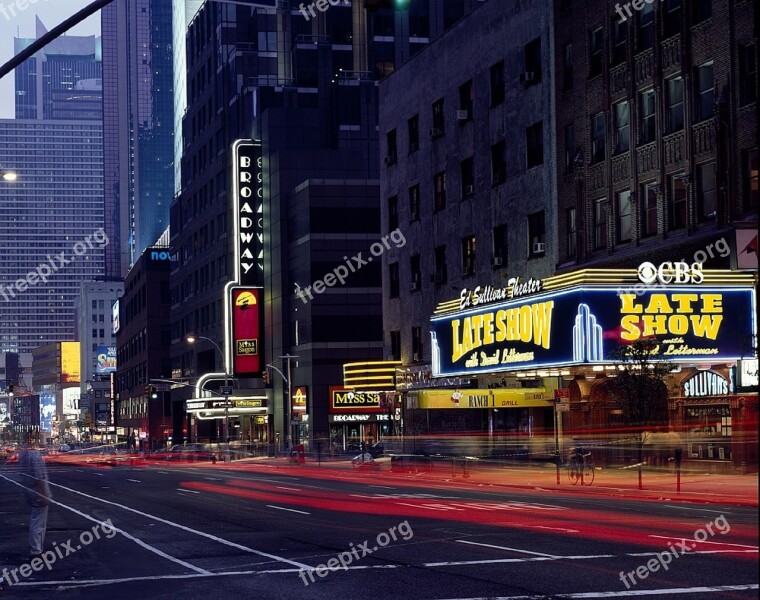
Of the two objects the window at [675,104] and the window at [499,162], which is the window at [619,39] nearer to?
the window at [675,104]

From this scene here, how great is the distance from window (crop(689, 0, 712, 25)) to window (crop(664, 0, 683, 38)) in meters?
0.56

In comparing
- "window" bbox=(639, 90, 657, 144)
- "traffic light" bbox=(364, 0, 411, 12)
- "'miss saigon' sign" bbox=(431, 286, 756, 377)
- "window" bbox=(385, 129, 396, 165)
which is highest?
"window" bbox=(385, 129, 396, 165)

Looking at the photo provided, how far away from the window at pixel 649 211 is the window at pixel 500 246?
11.7m

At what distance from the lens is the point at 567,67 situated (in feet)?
168

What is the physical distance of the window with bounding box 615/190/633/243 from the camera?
152ft

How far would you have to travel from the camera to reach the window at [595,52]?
48.7 m

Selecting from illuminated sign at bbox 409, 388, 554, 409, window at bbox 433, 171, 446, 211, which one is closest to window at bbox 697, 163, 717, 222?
illuminated sign at bbox 409, 388, 554, 409

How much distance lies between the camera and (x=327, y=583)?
17641 mm

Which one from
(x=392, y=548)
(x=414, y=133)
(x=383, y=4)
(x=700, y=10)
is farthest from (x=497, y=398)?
(x=383, y=4)

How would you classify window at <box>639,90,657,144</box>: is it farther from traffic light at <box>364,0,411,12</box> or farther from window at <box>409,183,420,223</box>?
traffic light at <box>364,0,411,12</box>

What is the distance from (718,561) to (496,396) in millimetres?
35032

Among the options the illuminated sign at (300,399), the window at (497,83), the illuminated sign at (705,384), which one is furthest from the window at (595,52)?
the illuminated sign at (300,399)

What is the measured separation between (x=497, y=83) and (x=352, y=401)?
38.6 m

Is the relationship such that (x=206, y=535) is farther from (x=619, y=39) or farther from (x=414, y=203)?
(x=414, y=203)
